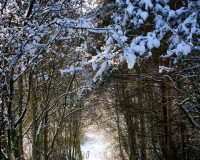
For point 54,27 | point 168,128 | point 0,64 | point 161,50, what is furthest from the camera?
point 168,128

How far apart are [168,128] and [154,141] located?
310 cm

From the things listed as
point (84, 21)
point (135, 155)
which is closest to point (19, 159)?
point (84, 21)

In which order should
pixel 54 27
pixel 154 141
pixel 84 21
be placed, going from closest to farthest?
pixel 84 21 < pixel 54 27 < pixel 154 141

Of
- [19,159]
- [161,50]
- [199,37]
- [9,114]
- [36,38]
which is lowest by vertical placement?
[19,159]

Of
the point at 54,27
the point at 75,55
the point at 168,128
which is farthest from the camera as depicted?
the point at 168,128

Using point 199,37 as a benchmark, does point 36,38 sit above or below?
below

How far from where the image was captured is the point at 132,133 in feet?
52.1

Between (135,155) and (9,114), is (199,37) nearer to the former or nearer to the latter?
(9,114)

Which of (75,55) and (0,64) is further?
(75,55)

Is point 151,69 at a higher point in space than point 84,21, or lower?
higher

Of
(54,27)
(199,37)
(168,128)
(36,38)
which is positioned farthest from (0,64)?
(168,128)

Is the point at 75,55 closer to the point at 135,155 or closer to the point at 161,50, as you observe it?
the point at 161,50

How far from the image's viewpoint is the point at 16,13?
214 inches

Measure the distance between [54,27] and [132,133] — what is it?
9538 millimetres
